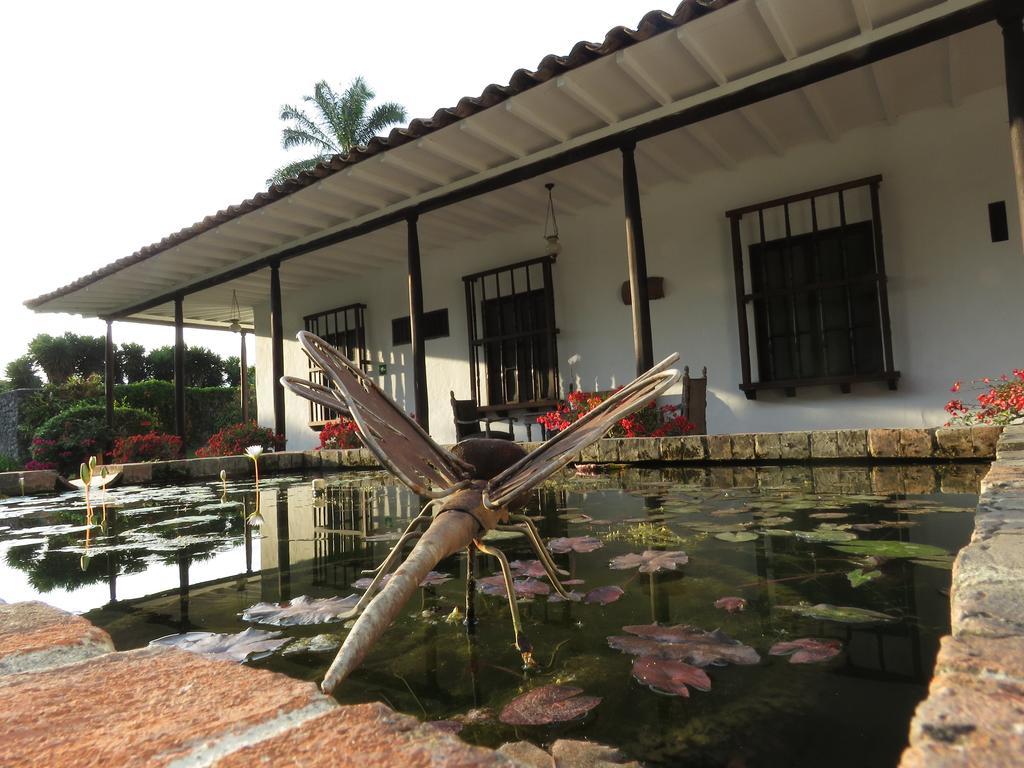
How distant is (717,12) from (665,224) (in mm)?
3305

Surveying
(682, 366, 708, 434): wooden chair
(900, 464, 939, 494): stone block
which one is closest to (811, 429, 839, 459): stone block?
(900, 464, 939, 494): stone block

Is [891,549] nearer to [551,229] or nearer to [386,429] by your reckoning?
[386,429]

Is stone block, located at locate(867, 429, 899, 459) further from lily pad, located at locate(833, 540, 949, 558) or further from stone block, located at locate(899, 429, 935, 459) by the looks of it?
lily pad, located at locate(833, 540, 949, 558)

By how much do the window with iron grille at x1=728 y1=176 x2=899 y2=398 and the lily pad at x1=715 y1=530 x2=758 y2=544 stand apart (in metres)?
4.39

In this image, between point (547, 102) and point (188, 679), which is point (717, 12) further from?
point (188, 679)

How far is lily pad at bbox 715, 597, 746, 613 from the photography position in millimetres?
1245

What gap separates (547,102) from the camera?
491 cm

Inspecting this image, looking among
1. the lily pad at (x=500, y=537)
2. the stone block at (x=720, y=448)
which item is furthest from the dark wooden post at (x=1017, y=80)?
the lily pad at (x=500, y=537)

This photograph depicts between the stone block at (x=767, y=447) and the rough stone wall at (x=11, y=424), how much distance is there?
15327mm

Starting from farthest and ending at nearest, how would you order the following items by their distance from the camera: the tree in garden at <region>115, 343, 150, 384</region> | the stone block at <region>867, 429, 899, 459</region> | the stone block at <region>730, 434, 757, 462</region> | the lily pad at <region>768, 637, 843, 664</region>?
1. the tree in garden at <region>115, 343, 150, 384</region>
2. the stone block at <region>730, 434, 757, 462</region>
3. the stone block at <region>867, 429, 899, 459</region>
4. the lily pad at <region>768, 637, 843, 664</region>

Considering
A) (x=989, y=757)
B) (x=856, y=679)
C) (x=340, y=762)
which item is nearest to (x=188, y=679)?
(x=340, y=762)

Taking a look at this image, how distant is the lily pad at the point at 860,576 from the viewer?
1371 millimetres

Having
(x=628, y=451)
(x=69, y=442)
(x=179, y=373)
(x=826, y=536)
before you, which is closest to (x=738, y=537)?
(x=826, y=536)

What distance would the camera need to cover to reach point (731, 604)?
4.17 ft
